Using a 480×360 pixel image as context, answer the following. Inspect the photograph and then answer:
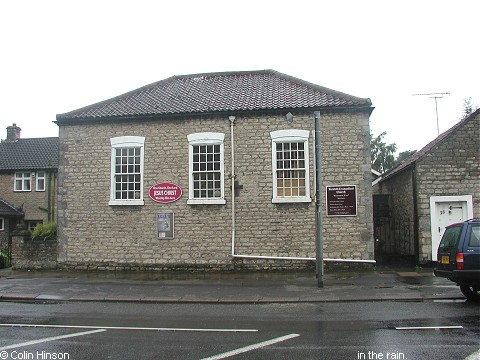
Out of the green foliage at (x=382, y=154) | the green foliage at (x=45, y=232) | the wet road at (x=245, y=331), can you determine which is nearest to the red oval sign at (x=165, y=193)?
the green foliage at (x=45, y=232)

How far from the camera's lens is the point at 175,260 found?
15867 millimetres

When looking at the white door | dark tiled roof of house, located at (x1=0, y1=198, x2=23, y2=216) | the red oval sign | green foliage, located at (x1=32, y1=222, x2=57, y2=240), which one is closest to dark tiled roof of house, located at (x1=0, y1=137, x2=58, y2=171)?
dark tiled roof of house, located at (x1=0, y1=198, x2=23, y2=216)

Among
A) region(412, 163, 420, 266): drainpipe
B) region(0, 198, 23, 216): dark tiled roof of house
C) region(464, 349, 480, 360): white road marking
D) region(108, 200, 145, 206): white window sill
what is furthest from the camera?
region(0, 198, 23, 216): dark tiled roof of house

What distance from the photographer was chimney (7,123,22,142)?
3500 cm

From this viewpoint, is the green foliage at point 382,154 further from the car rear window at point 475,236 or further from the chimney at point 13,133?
the car rear window at point 475,236

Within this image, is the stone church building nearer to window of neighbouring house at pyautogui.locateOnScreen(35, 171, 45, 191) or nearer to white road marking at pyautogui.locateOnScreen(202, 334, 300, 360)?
white road marking at pyautogui.locateOnScreen(202, 334, 300, 360)

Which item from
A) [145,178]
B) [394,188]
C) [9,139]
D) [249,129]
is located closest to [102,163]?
[145,178]

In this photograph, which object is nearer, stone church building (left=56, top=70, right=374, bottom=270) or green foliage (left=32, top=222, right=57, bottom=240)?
stone church building (left=56, top=70, right=374, bottom=270)

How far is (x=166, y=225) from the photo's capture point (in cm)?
1592

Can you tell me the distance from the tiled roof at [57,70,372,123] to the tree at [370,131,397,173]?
136 feet

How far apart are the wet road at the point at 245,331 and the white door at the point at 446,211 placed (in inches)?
232

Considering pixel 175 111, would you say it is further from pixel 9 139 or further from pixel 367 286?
pixel 9 139

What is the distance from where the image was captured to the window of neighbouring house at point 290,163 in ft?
51.5

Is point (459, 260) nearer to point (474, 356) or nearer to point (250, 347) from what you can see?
point (474, 356)
